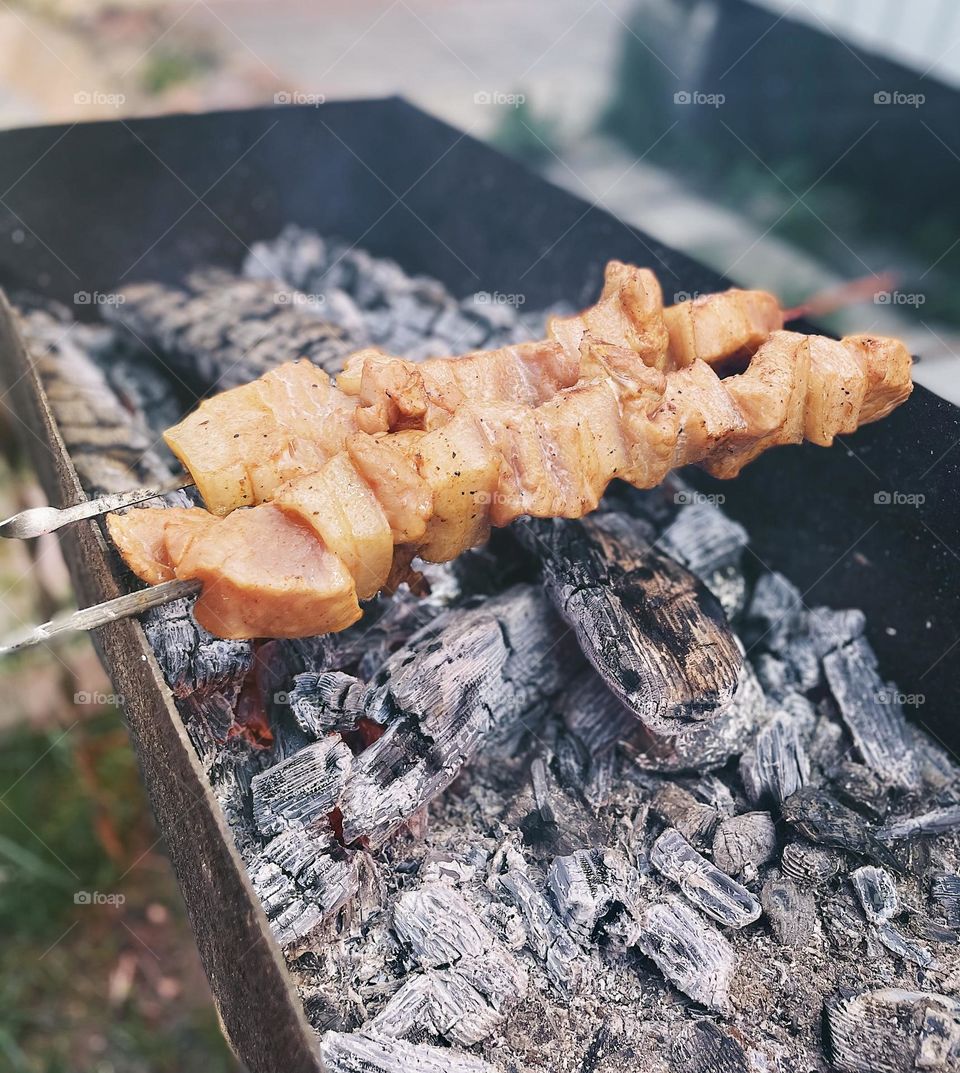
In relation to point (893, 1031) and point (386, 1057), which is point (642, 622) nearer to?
point (893, 1031)

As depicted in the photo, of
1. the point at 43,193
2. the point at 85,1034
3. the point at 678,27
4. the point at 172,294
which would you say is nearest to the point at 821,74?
the point at 678,27

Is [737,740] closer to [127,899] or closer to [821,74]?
[127,899]

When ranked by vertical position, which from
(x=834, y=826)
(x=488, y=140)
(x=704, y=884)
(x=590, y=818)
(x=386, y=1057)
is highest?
(x=488, y=140)

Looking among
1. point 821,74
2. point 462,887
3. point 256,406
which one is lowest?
point 462,887

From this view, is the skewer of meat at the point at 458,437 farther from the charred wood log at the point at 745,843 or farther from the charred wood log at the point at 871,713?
A: the charred wood log at the point at 745,843

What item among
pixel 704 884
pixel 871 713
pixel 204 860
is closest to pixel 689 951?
pixel 704 884

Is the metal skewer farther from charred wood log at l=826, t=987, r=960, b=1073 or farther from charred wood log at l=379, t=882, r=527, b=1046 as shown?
charred wood log at l=826, t=987, r=960, b=1073
